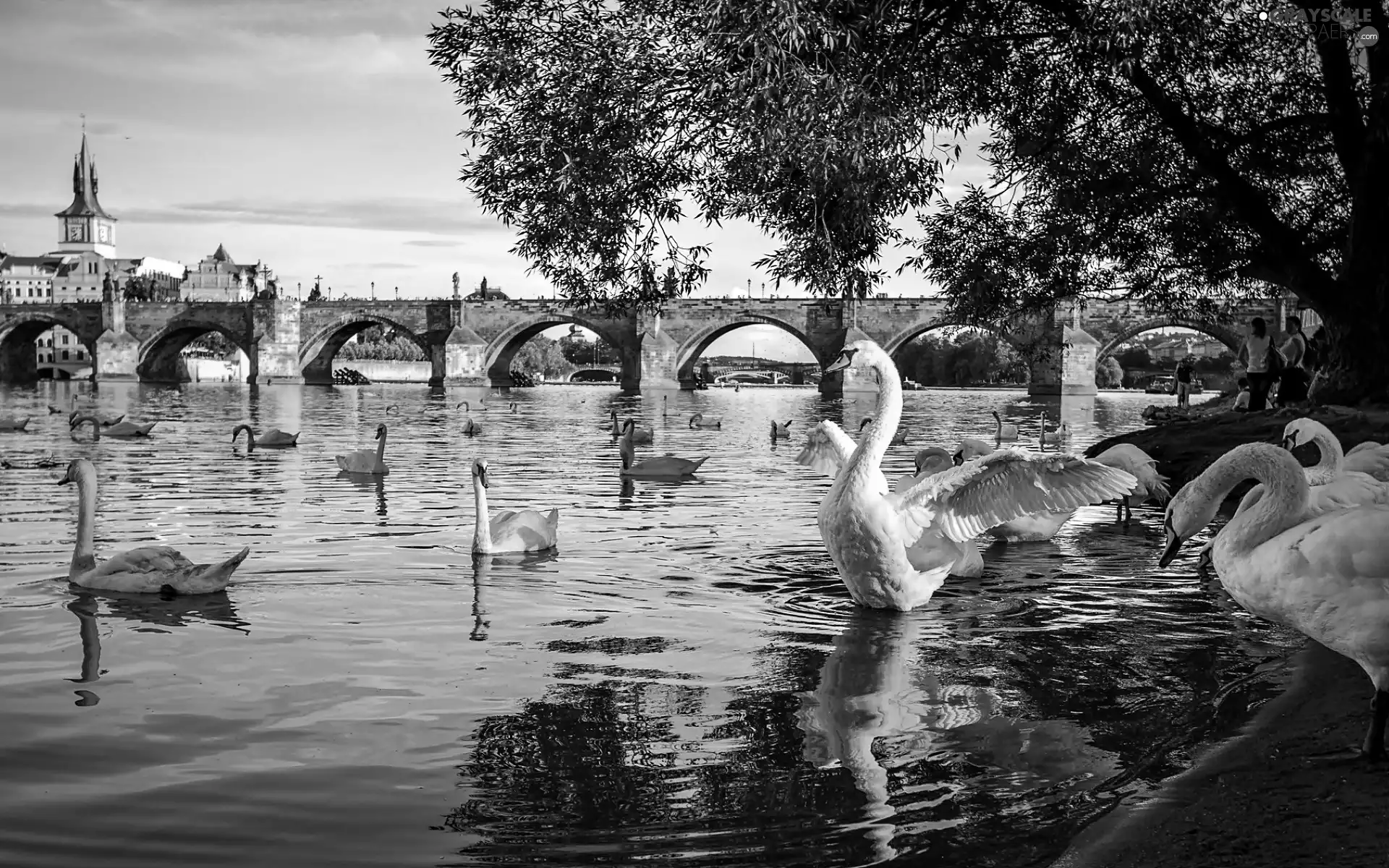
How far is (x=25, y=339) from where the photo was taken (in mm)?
103000

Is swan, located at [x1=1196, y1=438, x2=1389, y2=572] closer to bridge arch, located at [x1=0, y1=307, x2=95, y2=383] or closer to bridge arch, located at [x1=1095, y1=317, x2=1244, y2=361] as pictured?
bridge arch, located at [x1=1095, y1=317, x2=1244, y2=361]

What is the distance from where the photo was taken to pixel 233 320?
9194 centimetres

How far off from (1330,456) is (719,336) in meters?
77.5

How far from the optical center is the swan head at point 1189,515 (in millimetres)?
4766

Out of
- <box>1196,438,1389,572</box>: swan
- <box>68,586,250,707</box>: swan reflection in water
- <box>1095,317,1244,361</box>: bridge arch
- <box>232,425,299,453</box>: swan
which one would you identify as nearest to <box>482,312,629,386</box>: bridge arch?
<box>1095,317,1244,361</box>: bridge arch

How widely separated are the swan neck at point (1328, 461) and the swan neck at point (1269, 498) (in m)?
3.88

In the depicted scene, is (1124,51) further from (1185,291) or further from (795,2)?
(1185,291)

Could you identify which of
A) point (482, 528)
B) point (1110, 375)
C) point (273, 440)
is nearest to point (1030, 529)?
point (482, 528)

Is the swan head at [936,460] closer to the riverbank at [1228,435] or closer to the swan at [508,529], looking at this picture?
the riverbank at [1228,435]

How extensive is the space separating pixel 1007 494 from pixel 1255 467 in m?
2.61

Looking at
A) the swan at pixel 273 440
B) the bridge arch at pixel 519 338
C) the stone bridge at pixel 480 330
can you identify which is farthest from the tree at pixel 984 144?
the bridge arch at pixel 519 338

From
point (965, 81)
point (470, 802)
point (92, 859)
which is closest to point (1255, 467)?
point (470, 802)

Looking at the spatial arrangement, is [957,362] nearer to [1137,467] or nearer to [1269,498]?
[1137,467]

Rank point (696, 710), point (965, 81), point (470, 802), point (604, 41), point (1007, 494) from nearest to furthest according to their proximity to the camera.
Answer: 1. point (470, 802)
2. point (696, 710)
3. point (1007, 494)
4. point (604, 41)
5. point (965, 81)
